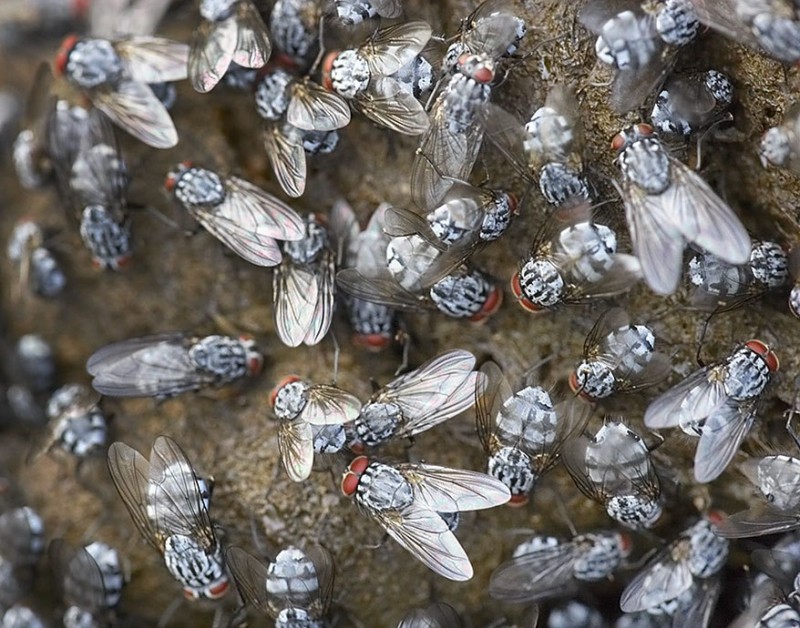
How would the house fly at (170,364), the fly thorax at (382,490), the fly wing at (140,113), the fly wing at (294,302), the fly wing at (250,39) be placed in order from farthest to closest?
the fly wing at (140,113) < the house fly at (170,364) < the fly wing at (250,39) < the fly wing at (294,302) < the fly thorax at (382,490)

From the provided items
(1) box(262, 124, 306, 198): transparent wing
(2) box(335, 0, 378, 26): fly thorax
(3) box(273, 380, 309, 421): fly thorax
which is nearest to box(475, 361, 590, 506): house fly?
(3) box(273, 380, 309, 421): fly thorax

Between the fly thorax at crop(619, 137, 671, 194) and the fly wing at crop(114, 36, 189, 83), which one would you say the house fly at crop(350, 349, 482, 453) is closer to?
the fly thorax at crop(619, 137, 671, 194)

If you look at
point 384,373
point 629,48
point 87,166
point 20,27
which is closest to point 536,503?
point 384,373

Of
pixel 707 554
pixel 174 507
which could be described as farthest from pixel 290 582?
pixel 707 554

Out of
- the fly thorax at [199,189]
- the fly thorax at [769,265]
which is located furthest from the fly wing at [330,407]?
the fly thorax at [769,265]

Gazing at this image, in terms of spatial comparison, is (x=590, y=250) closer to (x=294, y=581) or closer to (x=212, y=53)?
(x=294, y=581)

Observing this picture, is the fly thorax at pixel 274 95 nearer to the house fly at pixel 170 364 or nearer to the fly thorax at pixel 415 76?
the fly thorax at pixel 415 76

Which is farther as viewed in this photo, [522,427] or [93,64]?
[93,64]
